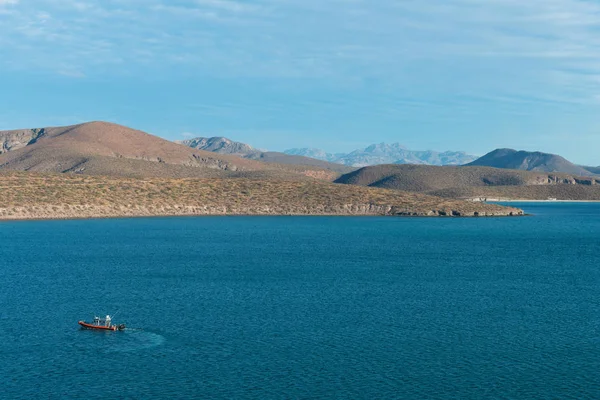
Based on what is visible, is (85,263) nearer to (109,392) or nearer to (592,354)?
(109,392)

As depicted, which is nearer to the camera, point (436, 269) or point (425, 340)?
point (425, 340)

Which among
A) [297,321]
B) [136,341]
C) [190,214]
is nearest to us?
[136,341]

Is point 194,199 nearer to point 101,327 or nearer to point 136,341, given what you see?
point 101,327

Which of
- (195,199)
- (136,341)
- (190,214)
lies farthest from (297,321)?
(195,199)

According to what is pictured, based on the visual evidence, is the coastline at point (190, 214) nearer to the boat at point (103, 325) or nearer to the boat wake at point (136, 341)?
the boat at point (103, 325)

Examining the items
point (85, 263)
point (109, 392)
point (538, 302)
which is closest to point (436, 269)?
point (538, 302)

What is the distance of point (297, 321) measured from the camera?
51375 millimetres

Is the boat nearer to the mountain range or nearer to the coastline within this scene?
the coastline

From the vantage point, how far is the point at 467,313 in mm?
55188

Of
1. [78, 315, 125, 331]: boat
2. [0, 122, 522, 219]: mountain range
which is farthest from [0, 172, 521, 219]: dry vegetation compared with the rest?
[78, 315, 125, 331]: boat

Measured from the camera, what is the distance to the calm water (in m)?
38.2

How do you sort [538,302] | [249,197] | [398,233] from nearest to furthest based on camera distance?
[538,302] → [398,233] → [249,197]

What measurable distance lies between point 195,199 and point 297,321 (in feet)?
404

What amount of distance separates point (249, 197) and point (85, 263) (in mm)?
99271
